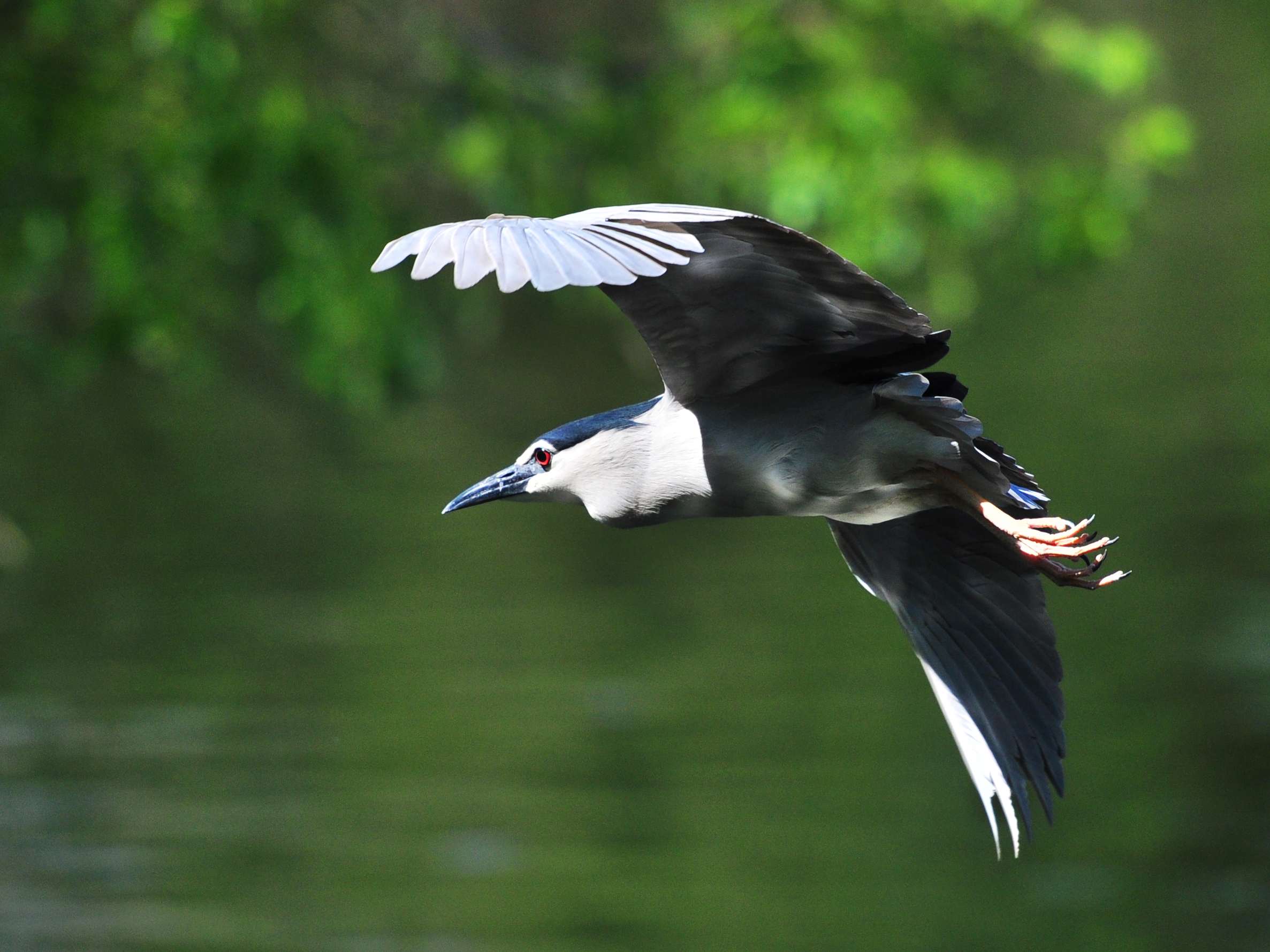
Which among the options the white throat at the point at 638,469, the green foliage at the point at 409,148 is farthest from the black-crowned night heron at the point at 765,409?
the green foliage at the point at 409,148

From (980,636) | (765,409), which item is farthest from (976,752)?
(765,409)

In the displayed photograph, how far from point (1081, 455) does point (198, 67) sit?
1126cm

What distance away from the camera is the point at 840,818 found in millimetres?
10883

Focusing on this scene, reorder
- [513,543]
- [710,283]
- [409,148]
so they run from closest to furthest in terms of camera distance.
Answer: [710,283], [409,148], [513,543]

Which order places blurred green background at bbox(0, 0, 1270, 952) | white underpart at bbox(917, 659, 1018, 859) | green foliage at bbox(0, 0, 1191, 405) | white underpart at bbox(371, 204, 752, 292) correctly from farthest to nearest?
blurred green background at bbox(0, 0, 1270, 952) → green foliage at bbox(0, 0, 1191, 405) → white underpart at bbox(917, 659, 1018, 859) → white underpart at bbox(371, 204, 752, 292)

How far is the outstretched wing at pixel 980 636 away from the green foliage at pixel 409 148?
14.4 ft

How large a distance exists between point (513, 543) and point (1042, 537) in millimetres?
14259

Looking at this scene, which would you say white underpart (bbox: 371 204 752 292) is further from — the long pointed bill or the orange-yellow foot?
the orange-yellow foot

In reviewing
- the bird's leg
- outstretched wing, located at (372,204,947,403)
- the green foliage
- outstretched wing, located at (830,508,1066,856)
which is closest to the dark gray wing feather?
outstretched wing, located at (372,204,947,403)

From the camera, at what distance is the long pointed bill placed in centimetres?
258

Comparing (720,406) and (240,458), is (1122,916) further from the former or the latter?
(240,458)

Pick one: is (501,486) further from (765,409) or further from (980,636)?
(980,636)

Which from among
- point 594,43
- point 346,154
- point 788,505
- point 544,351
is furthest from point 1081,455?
point 788,505

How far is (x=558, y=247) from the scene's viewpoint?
214cm
